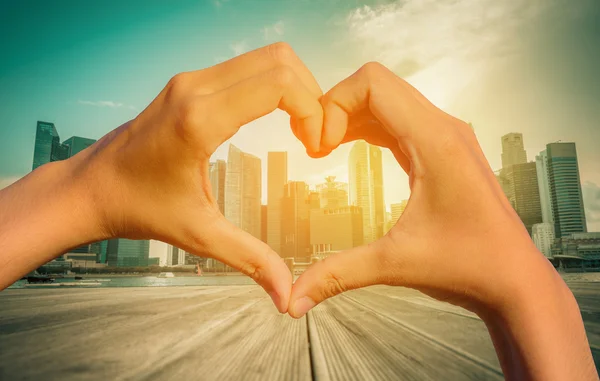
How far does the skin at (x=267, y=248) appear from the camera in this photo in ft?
2.83

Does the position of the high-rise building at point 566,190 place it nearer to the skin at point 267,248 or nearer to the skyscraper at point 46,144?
the skin at point 267,248

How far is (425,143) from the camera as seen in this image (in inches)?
36.9

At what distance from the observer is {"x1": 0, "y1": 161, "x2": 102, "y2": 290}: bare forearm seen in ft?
3.04

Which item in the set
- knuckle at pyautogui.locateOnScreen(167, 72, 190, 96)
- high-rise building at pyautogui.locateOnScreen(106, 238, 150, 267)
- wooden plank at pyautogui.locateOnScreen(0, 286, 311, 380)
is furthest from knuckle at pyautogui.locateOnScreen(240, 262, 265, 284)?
high-rise building at pyautogui.locateOnScreen(106, 238, 150, 267)

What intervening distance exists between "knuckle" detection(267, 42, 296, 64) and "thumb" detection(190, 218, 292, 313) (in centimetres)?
64

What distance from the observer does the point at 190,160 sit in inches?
35.5

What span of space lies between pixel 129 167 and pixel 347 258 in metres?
0.82

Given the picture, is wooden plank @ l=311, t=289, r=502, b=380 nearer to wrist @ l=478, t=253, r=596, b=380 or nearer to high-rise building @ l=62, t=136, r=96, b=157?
wrist @ l=478, t=253, r=596, b=380

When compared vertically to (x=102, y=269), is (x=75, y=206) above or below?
above

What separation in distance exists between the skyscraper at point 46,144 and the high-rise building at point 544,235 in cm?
18027

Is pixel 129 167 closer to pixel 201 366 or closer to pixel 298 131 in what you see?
pixel 298 131

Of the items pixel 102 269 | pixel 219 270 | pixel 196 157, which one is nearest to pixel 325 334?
pixel 196 157

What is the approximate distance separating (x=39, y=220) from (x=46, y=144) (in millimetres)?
153863

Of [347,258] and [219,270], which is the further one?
[219,270]
